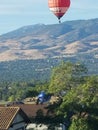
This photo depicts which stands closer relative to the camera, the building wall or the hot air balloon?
the building wall

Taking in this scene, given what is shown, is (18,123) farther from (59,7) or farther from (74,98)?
(59,7)

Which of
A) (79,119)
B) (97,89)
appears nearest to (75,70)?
(97,89)

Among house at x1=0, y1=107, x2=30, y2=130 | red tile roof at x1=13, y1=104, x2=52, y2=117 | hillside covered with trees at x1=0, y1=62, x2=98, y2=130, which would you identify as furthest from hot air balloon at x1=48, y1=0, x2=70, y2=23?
house at x1=0, y1=107, x2=30, y2=130

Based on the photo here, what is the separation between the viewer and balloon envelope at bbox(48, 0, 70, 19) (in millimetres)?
54094

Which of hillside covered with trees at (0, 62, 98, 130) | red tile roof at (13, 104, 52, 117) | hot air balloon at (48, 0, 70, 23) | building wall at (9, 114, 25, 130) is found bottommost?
red tile roof at (13, 104, 52, 117)

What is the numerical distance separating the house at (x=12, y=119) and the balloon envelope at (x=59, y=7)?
13.7 m

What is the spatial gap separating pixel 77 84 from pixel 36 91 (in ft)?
26.2

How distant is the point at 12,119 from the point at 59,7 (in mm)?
15756

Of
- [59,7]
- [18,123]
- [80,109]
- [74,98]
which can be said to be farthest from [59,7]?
[18,123]

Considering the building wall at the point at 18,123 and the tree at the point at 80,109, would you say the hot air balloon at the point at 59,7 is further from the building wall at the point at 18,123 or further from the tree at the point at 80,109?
the building wall at the point at 18,123

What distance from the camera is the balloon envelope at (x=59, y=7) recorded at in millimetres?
54094

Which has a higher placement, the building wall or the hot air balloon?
the hot air balloon

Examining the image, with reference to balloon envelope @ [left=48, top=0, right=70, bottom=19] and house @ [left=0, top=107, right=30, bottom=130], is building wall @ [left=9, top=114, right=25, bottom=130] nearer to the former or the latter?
house @ [left=0, top=107, right=30, bottom=130]

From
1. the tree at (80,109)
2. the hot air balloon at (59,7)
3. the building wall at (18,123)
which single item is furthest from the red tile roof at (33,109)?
the building wall at (18,123)
